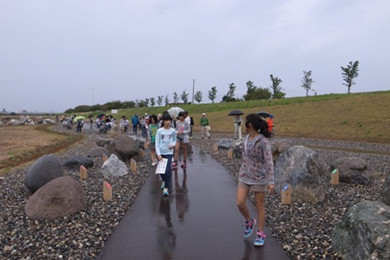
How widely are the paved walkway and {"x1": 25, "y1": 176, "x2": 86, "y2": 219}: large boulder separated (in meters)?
1.06

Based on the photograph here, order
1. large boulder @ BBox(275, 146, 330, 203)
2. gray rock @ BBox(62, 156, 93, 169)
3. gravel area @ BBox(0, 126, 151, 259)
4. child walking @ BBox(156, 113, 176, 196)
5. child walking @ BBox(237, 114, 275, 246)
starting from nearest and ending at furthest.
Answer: child walking @ BBox(237, 114, 275, 246) < gravel area @ BBox(0, 126, 151, 259) < large boulder @ BBox(275, 146, 330, 203) < child walking @ BBox(156, 113, 176, 196) < gray rock @ BBox(62, 156, 93, 169)

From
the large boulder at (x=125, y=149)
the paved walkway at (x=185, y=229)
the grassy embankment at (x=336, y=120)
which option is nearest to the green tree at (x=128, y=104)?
the grassy embankment at (x=336, y=120)

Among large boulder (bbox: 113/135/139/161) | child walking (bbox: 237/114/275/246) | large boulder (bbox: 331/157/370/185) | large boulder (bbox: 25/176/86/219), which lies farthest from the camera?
large boulder (bbox: 113/135/139/161)

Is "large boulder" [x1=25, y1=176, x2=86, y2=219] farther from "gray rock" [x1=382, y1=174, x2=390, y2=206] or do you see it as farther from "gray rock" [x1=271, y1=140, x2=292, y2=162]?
"gray rock" [x1=271, y1=140, x2=292, y2=162]

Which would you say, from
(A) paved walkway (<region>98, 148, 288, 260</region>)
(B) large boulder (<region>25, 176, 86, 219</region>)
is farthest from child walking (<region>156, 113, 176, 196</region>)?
(B) large boulder (<region>25, 176, 86, 219</region>)

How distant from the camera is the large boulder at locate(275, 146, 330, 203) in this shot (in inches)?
249

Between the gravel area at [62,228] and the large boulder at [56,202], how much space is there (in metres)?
0.12

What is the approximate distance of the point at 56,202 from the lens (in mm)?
5434

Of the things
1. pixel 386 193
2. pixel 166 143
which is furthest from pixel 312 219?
pixel 166 143

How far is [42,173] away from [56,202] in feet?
5.94

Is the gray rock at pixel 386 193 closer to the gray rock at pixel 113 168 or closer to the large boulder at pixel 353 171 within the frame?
the large boulder at pixel 353 171

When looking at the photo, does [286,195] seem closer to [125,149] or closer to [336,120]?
[125,149]

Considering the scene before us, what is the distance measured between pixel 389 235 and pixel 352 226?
498 mm

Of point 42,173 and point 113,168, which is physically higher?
point 42,173
